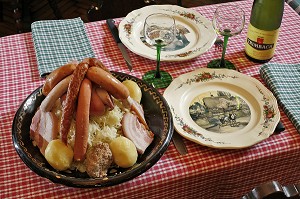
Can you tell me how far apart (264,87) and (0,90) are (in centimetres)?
72

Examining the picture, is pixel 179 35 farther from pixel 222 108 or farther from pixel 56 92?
pixel 56 92

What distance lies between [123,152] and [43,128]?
203 millimetres

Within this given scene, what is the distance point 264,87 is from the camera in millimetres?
1224

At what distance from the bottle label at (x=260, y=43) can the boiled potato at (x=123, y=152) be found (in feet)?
1.78

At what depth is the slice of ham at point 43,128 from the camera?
3.32ft

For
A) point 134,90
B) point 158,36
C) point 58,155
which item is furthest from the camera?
point 158,36

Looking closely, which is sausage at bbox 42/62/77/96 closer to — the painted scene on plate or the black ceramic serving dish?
the black ceramic serving dish

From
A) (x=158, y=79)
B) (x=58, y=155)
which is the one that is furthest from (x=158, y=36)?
(x=58, y=155)

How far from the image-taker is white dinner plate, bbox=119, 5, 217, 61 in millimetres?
1344

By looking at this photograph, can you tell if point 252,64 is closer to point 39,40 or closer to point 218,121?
point 218,121

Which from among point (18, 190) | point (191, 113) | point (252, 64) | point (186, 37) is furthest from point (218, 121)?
point (18, 190)

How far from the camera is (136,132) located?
41.1 inches

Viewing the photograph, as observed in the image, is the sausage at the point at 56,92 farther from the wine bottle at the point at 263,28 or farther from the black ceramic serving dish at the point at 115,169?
the wine bottle at the point at 263,28

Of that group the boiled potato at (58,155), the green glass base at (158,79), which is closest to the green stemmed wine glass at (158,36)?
the green glass base at (158,79)
